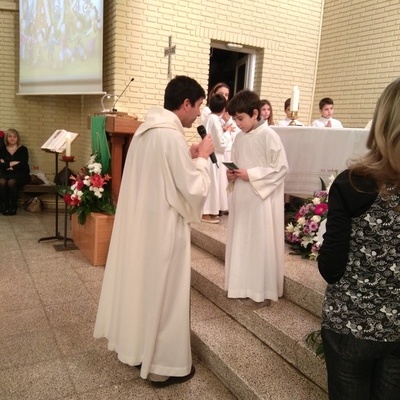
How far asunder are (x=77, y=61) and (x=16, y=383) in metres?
5.20

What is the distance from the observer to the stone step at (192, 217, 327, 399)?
2340 millimetres

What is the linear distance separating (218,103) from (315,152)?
4.66ft

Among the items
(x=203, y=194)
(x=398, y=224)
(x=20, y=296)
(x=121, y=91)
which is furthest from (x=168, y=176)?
(x=121, y=91)

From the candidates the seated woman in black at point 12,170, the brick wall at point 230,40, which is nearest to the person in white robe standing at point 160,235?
the brick wall at point 230,40

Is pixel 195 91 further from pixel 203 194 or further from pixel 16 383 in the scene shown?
pixel 16 383

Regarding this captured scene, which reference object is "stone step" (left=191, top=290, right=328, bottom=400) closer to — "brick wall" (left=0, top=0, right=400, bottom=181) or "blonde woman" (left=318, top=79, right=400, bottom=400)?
"blonde woman" (left=318, top=79, right=400, bottom=400)

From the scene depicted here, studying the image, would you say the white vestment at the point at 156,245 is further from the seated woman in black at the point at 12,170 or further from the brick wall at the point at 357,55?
the brick wall at the point at 357,55

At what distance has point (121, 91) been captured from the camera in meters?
5.90

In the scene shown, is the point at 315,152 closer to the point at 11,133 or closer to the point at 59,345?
the point at 59,345

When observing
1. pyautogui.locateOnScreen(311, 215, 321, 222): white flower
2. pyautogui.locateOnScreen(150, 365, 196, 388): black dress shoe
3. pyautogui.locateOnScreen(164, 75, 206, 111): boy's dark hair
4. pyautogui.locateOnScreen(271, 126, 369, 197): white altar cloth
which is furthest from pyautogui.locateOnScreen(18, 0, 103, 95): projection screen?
pyautogui.locateOnScreen(150, 365, 196, 388): black dress shoe

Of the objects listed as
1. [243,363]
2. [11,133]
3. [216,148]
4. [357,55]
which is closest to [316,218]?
[243,363]

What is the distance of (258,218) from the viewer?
280 centimetres

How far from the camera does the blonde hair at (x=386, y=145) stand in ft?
3.53

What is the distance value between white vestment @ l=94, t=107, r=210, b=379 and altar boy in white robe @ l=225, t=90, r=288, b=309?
678 millimetres
